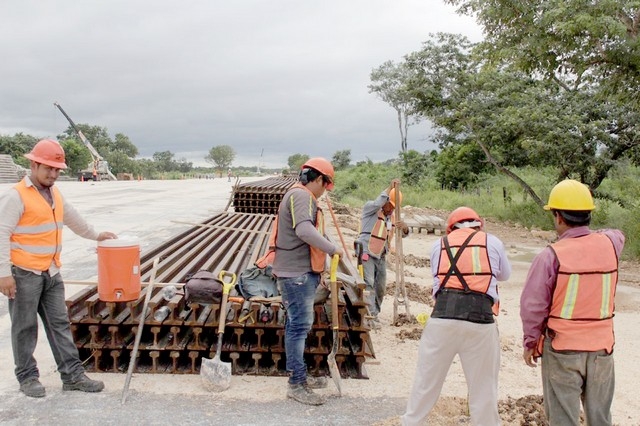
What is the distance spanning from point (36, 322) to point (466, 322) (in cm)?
320

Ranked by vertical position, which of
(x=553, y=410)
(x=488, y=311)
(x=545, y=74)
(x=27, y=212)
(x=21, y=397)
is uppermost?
(x=545, y=74)

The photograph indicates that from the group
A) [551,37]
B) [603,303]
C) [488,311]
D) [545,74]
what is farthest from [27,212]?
[545,74]

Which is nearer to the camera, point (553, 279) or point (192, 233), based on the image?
point (553, 279)

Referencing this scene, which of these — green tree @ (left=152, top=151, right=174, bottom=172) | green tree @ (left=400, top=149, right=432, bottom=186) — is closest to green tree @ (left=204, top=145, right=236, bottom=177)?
green tree @ (left=152, top=151, right=174, bottom=172)

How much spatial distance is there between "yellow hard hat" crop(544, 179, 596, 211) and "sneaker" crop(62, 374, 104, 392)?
360 cm

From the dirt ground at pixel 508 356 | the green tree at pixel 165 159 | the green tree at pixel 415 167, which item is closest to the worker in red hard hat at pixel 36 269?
the dirt ground at pixel 508 356

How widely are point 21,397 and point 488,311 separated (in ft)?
11.6

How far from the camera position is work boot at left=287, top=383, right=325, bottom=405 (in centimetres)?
450

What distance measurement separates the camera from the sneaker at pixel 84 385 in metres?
4.52

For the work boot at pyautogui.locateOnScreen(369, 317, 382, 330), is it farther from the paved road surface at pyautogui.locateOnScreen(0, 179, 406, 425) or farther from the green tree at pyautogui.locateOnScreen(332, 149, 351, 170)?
the green tree at pyautogui.locateOnScreen(332, 149, 351, 170)

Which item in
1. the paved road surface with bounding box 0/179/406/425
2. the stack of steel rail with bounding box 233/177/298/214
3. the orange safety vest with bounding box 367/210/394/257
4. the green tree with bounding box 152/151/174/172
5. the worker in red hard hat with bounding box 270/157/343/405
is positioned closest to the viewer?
the paved road surface with bounding box 0/179/406/425

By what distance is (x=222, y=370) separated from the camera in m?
4.66

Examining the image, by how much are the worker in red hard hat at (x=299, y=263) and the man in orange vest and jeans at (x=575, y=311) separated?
161 centimetres

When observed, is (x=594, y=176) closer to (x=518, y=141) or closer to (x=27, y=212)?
(x=518, y=141)
